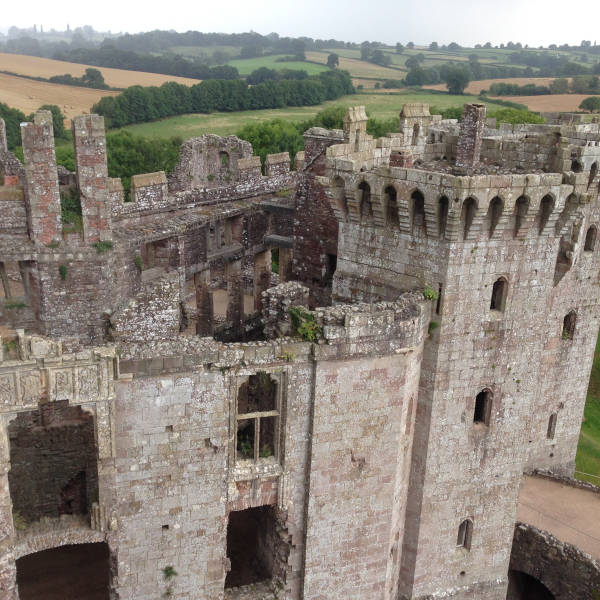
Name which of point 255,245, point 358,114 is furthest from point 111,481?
point 255,245

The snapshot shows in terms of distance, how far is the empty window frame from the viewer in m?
15.8

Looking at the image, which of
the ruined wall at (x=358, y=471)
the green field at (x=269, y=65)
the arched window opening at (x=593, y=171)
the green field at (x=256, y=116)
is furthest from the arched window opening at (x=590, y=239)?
the green field at (x=269, y=65)

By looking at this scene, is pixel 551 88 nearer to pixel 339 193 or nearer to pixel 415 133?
pixel 415 133

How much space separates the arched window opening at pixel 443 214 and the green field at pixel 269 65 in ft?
414

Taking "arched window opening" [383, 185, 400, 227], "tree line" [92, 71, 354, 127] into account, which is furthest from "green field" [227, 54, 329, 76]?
"arched window opening" [383, 185, 400, 227]

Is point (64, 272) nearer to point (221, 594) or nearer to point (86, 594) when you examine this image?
point (86, 594)

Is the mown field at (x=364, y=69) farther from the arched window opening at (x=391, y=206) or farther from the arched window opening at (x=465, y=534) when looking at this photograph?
the arched window opening at (x=465, y=534)

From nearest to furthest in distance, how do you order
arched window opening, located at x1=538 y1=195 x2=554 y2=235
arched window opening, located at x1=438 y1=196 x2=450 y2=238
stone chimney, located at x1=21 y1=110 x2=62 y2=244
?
arched window opening, located at x1=438 y1=196 x2=450 y2=238 < arched window opening, located at x1=538 y1=195 x2=554 y2=235 < stone chimney, located at x1=21 y1=110 x2=62 y2=244

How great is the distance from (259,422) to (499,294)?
661 centimetres

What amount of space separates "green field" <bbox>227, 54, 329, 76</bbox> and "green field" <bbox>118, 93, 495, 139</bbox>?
1431 inches

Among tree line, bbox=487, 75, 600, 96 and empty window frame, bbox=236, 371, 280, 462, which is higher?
tree line, bbox=487, 75, 600, 96

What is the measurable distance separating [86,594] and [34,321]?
8.51 metres

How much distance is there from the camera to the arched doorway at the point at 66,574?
1919cm

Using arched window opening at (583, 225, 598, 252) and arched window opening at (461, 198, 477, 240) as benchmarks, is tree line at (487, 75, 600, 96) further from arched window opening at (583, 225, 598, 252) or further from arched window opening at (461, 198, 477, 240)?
arched window opening at (461, 198, 477, 240)
